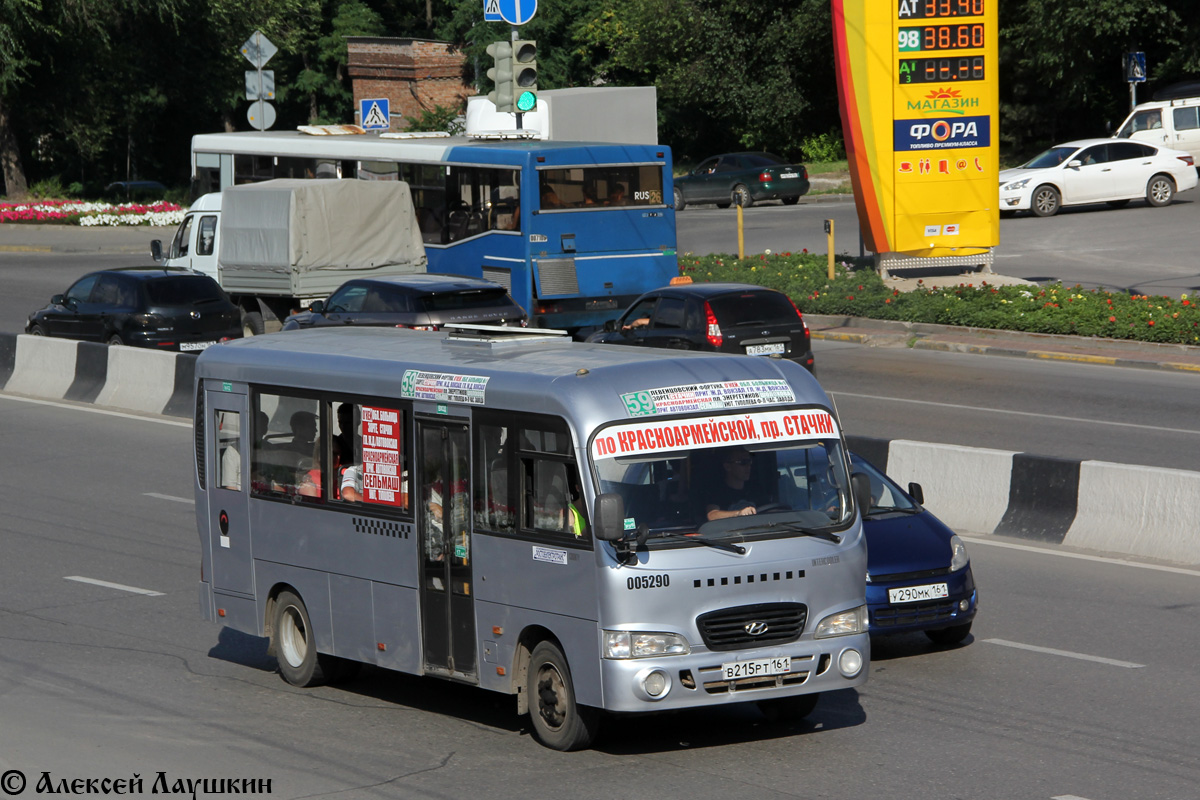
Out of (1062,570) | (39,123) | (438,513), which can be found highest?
(39,123)

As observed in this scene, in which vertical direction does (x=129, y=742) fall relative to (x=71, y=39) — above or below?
below

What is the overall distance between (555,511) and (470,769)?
1.41 meters

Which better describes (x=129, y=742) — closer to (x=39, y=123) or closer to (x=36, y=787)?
(x=36, y=787)

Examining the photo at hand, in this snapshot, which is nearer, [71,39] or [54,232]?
[54,232]

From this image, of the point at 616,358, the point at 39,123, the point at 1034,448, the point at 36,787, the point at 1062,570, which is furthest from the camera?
the point at 39,123

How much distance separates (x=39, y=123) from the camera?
181ft

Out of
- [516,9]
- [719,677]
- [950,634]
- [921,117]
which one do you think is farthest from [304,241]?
[719,677]

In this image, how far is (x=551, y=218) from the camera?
81.3 ft

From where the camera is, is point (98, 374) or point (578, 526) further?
point (98, 374)

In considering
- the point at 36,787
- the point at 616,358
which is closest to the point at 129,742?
the point at 36,787

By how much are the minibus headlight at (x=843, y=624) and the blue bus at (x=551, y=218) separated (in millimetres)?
16552

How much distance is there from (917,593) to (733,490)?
7.70ft

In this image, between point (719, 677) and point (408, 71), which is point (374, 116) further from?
point (408, 71)

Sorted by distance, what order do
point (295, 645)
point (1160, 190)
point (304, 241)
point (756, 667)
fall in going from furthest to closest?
point (1160, 190) < point (304, 241) < point (295, 645) < point (756, 667)
